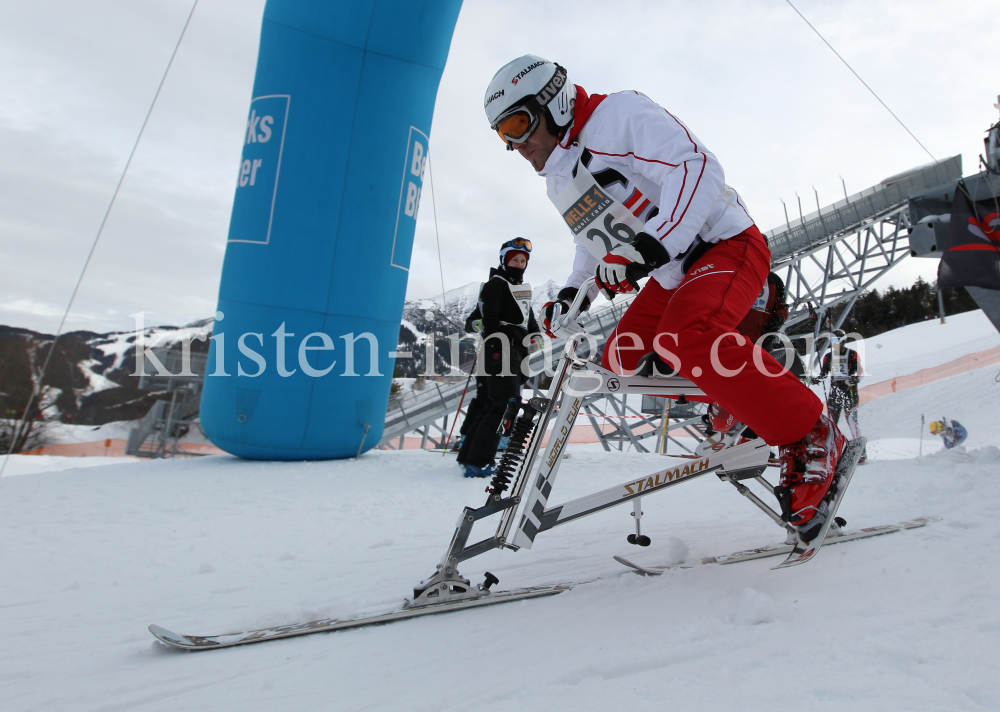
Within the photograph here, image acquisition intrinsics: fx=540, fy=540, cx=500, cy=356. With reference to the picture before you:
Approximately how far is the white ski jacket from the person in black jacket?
9.93ft

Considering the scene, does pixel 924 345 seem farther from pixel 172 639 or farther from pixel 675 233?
pixel 172 639

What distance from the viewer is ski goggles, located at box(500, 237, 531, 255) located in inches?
205

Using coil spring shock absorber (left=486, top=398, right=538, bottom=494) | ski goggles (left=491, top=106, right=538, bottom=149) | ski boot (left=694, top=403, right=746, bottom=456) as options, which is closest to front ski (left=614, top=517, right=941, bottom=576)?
ski boot (left=694, top=403, right=746, bottom=456)

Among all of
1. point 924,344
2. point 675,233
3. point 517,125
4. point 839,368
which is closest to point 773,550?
point 675,233

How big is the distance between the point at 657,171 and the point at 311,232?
4.51m

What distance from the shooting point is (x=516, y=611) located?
1801 millimetres

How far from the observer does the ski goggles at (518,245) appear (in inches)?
205

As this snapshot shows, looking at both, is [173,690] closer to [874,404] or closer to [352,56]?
[352,56]

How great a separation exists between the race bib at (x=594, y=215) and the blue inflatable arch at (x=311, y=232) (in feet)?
13.1

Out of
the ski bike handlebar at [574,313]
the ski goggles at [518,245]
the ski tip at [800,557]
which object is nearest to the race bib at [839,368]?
the ski goggles at [518,245]

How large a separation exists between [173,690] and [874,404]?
21.2 m

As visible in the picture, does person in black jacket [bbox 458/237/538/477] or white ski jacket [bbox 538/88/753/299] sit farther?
person in black jacket [bbox 458/237/538/477]

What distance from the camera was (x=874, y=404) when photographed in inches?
703

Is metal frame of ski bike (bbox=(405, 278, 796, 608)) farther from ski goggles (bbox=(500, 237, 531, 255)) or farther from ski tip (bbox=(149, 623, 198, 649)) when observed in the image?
ski goggles (bbox=(500, 237, 531, 255))
